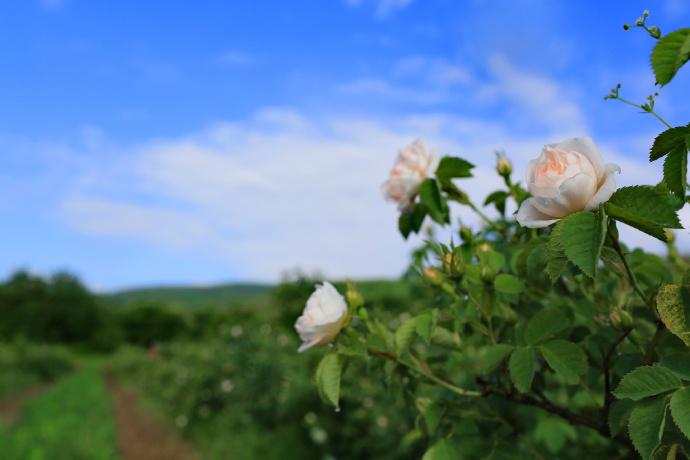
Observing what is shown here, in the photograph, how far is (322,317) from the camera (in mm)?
1135

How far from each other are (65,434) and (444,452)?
6332 mm

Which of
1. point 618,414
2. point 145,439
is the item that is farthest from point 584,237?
point 145,439

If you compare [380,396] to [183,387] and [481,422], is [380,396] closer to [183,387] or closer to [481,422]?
[481,422]

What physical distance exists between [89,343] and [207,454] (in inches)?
1140

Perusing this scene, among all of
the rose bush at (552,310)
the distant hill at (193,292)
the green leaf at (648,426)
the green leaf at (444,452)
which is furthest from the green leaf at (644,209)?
the distant hill at (193,292)

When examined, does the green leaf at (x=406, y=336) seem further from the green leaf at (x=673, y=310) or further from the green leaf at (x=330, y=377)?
the green leaf at (x=673, y=310)

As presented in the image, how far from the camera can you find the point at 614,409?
3.41 ft

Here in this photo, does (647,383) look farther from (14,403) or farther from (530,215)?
(14,403)

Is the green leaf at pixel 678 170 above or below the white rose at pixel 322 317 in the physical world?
above

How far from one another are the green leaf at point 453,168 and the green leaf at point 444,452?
1.71 ft

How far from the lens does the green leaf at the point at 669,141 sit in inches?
31.9

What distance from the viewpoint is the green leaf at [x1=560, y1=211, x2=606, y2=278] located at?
77 cm

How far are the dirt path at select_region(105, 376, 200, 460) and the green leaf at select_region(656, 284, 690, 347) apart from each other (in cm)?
650

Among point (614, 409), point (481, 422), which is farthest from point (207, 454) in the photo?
point (614, 409)
